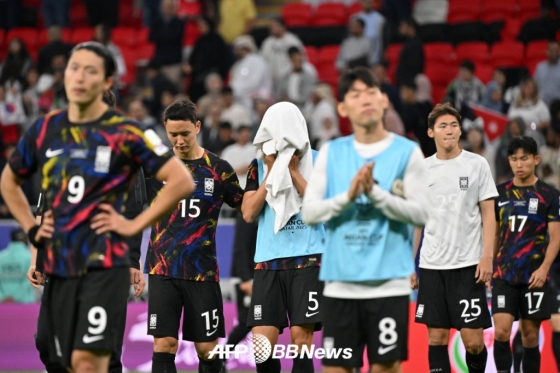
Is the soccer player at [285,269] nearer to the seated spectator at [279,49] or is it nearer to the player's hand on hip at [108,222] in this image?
the player's hand on hip at [108,222]

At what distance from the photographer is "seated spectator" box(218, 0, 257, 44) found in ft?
64.7

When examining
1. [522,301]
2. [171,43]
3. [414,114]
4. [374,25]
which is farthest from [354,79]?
[171,43]

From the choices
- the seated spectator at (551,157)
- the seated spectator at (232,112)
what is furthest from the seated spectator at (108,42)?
the seated spectator at (551,157)

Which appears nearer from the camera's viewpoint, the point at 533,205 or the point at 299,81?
the point at 533,205

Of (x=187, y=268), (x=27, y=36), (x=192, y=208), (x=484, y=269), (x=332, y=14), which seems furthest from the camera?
(x=27, y=36)

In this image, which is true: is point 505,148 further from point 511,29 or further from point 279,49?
point 279,49

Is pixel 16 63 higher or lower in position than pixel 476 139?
higher

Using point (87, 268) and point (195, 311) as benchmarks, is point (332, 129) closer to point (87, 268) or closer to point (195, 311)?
point (195, 311)

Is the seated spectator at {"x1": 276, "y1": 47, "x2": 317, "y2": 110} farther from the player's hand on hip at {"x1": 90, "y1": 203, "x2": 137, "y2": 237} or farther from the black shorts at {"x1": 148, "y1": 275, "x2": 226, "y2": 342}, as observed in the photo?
the player's hand on hip at {"x1": 90, "y1": 203, "x2": 137, "y2": 237}

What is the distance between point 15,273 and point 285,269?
717cm

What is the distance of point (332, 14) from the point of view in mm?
20078

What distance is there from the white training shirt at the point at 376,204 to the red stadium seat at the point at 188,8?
1469cm

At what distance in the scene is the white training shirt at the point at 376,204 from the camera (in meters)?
5.38

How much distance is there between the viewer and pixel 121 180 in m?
5.43
